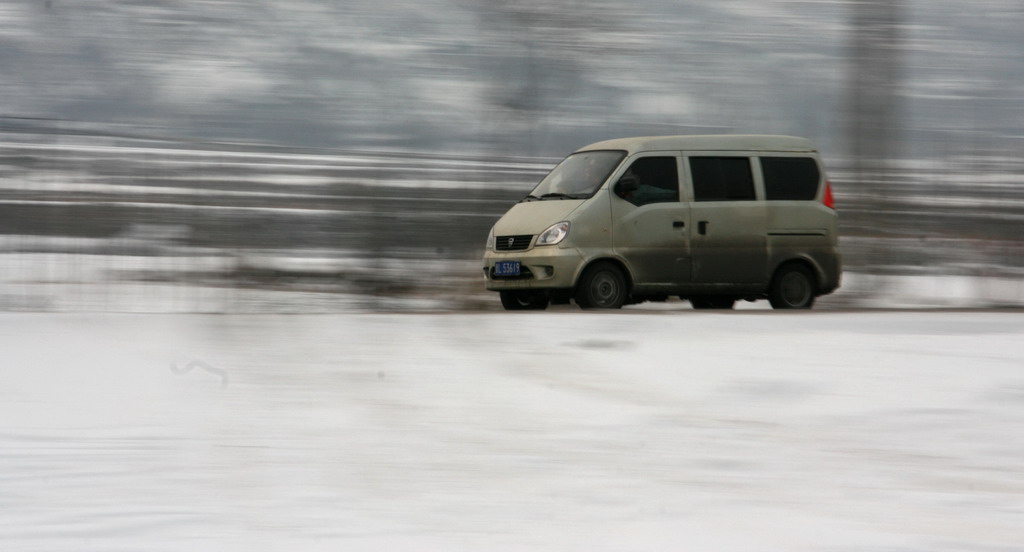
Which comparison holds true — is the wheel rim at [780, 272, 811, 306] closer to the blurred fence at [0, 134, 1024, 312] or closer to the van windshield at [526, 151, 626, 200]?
the blurred fence at [0, 134, 1024, 312]

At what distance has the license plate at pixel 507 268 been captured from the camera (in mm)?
11578

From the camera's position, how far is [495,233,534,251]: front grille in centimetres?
1162

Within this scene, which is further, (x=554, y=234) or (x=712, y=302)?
(x=712, y=302)

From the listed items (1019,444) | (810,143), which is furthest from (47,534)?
(810,143)

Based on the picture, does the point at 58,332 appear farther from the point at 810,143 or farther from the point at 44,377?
the point at 810,143

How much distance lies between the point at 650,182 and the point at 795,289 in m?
1.88

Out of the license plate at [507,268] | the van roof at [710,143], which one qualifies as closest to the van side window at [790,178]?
the van roof at [710,143]

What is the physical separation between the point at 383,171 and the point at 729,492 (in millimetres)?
8599

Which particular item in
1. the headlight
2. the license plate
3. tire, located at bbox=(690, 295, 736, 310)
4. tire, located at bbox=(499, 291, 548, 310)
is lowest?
tire, located at bbox=(690, 295, 736, 310)

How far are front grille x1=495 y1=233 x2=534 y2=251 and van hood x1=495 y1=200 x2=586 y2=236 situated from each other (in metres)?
0.04

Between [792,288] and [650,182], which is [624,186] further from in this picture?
[792,288]

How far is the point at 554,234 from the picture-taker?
11461mm

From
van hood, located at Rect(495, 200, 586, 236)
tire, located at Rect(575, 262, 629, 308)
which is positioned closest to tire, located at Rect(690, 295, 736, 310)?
tire, located at Rect(575, 262, 629, 308)

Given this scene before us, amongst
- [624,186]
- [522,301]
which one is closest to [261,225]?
[522,301]
